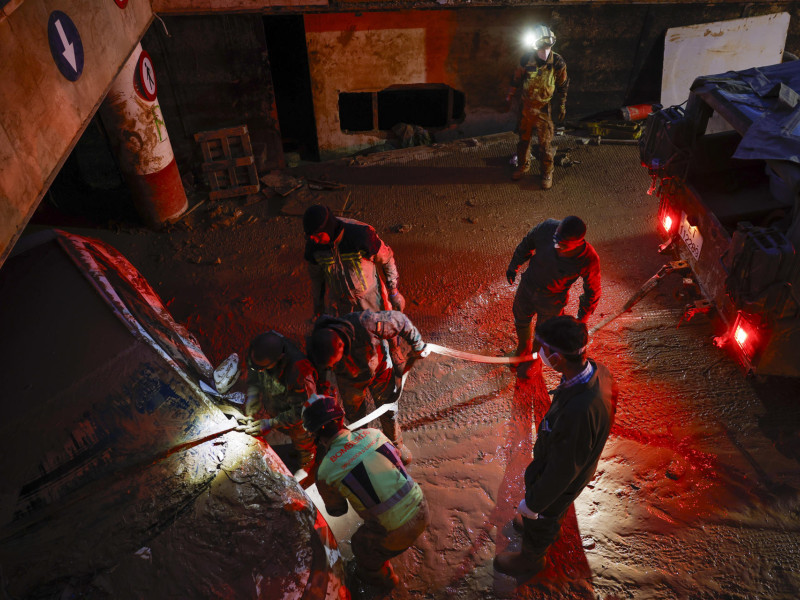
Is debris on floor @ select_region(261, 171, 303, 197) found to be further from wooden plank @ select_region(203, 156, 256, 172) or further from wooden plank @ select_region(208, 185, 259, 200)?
wooden plank @ select_region(203, 156, 256, 172)

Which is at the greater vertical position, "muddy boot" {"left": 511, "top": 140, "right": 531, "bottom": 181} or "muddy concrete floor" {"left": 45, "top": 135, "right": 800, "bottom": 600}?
"muddy boot" {"left": 511, "top": 140, "right": 531, "bottom": 181}

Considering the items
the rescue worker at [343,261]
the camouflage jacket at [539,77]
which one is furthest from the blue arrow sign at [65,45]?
the camouflage jacket at [539,77]

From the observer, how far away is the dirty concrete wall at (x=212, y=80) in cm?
794

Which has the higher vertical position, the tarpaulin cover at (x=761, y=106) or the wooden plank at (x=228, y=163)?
the tarpaulin cover at (x=761, y=106)

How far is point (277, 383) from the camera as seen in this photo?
3941 mm

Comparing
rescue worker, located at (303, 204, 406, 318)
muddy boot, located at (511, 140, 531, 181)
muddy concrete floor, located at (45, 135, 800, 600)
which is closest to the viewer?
muddy concrete floor, located at (45, 135, 800, 600)

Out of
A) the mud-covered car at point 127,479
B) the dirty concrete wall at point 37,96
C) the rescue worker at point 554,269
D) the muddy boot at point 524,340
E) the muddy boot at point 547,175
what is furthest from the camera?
the muddy boot at point 547,175

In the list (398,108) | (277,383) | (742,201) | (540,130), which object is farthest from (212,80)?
(742,201)

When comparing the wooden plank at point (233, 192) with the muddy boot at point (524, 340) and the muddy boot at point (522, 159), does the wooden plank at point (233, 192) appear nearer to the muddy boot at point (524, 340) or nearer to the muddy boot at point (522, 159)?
the muddy boot at point (522, 159)

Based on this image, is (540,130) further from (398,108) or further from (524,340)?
(398,108)

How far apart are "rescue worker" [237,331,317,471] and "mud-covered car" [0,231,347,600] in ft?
0.87

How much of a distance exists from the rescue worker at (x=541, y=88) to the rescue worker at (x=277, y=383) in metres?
5.47

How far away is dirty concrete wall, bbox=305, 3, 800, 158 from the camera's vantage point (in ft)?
28.2

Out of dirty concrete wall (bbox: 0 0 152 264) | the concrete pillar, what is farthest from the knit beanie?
the concrete pillar
